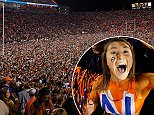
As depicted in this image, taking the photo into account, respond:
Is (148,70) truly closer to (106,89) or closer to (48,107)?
(106,89)

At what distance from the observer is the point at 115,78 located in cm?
331

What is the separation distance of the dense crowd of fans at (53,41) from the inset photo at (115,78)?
0.08 m

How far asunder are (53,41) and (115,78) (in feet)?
2.08

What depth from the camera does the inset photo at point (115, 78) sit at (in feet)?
10.5

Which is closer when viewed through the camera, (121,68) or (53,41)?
(121,68)

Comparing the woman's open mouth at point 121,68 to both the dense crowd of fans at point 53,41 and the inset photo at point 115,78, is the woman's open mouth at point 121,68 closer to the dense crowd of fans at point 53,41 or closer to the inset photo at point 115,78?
the inset photo at point 115,78

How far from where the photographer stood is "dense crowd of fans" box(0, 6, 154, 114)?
11.0 ft

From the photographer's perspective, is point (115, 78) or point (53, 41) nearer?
point (115, 78)

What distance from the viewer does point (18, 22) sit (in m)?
3.58

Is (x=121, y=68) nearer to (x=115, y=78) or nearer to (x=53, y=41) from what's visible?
(x=115, y=78)

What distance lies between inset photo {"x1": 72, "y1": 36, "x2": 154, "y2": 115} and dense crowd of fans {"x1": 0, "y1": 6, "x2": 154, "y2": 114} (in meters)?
0.08

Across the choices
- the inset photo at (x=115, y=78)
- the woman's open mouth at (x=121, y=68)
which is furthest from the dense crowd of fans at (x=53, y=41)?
the woman's open mouth at (x=121, y=68)

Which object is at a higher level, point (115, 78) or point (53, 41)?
point (53, 41)

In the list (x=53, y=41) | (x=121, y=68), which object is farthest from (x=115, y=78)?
(x=53, y=41)
